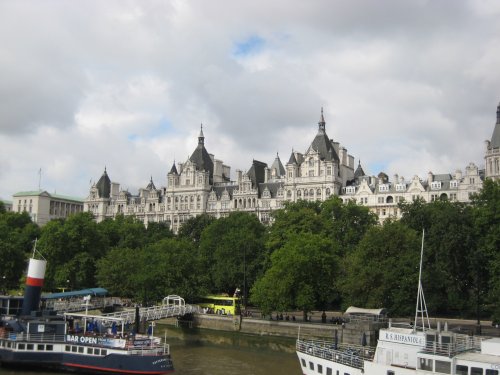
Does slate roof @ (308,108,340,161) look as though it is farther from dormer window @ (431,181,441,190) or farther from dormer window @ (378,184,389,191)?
dormer window @ (431,181,441,190)

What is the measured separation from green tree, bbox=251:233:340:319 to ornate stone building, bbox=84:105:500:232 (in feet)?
133

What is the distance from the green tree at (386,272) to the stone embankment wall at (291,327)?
3952mm

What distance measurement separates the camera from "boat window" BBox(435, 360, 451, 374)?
3317cm

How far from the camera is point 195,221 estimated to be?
110 m

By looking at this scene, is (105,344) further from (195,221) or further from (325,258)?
(195,221)

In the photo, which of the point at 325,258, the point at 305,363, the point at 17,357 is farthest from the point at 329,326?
the point at 17,357

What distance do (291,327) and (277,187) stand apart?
6427 cm

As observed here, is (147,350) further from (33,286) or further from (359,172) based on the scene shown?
(359,172)

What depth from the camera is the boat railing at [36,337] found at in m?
42.1

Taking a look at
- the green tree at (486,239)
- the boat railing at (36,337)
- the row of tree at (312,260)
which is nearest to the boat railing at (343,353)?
the boat railing at (36,337)

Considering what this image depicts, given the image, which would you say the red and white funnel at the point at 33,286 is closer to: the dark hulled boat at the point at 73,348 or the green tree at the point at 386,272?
the dark hulled boat at the point at 73,348

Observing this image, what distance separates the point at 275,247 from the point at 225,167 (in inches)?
2549

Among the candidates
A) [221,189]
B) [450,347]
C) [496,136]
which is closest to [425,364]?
[450,347]

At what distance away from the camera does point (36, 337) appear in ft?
139
